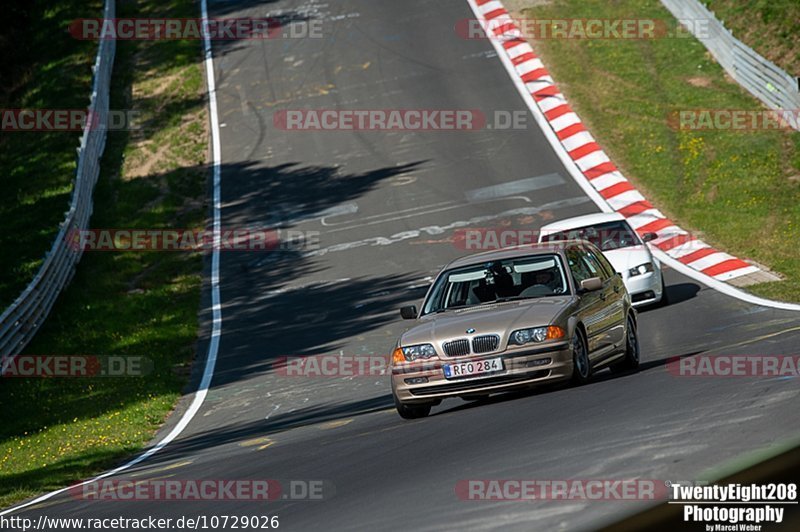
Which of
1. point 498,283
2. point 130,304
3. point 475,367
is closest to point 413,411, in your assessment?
point 475,367

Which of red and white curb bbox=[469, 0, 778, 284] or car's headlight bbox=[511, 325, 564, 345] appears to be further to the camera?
red and white curb bbox=[469, 0, 778, 284]

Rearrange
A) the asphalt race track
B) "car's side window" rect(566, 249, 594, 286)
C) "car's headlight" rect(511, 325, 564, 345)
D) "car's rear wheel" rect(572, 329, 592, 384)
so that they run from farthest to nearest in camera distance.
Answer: "car's side window" rect(566, 249, 594, 286)
"car's rear wheel" rect(572, 329, 592, 384)
"car's headlight" rect(511, 325, 564, 345)
the asphalt race track

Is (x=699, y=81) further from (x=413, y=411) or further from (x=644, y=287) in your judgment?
(x=413, y=411)

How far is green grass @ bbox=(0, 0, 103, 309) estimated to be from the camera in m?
28.2

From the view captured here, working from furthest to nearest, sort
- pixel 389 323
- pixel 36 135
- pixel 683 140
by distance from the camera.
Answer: pixel 36 135
pixel 683 140
pixel 389 323

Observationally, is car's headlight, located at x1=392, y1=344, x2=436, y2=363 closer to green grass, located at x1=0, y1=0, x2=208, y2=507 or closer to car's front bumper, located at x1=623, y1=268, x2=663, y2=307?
green grass, located at x1=0, y1=0, x2=208, y2=507

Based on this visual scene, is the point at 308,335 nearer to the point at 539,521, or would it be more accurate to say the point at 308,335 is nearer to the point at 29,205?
the point at 29,205

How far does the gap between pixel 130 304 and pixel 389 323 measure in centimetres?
632

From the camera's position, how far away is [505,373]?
1162 cm

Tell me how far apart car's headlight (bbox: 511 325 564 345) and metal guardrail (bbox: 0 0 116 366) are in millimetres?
11699

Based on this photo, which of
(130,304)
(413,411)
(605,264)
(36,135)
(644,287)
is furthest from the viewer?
(36,135)

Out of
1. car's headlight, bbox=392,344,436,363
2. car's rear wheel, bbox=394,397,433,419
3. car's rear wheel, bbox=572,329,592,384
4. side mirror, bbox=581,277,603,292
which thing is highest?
side mirror, bbox=581,277,603,292

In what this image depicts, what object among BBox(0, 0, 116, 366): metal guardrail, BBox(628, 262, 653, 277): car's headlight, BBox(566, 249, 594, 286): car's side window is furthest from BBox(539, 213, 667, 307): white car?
BBox(0, 0, 116, 366): metal guardrail

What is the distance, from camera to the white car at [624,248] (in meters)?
19.3
